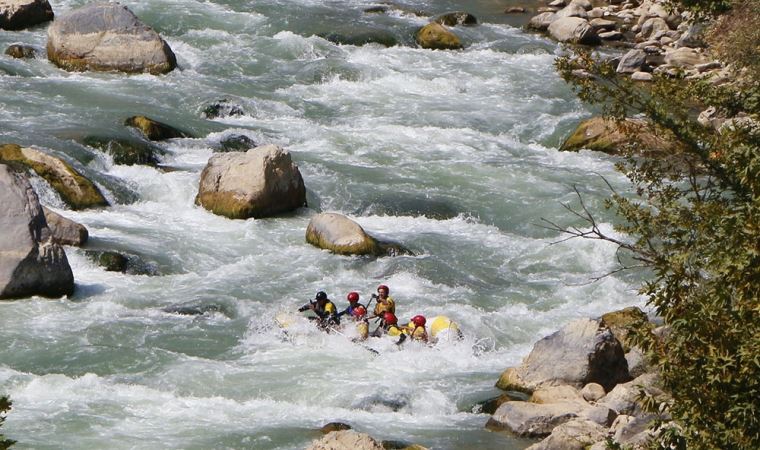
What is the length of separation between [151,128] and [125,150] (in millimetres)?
1067

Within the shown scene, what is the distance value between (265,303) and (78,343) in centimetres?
249

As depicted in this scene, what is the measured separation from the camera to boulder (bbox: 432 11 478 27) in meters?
29.0

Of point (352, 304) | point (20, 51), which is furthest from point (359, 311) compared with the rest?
point (20, 51)

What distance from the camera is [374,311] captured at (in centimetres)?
1386

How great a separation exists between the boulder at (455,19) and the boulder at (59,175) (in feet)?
44.7

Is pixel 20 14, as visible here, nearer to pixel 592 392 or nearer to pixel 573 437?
pixel 592 392

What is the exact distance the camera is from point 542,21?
29188mm

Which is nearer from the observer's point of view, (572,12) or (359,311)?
(359,311)

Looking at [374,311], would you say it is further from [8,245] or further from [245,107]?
[245,107]

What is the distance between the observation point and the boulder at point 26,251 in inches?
546

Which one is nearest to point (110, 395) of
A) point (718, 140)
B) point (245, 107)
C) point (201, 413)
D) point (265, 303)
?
point (201, 413)

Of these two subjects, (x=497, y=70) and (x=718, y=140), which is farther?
(x=497, y=70)

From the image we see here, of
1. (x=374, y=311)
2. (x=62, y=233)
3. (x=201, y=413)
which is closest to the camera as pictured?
(x=201, y=413)

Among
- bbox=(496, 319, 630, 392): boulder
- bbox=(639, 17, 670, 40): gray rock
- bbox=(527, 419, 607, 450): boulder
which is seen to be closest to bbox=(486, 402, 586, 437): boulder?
bbox=(527, 419, 607, 450): boulder
